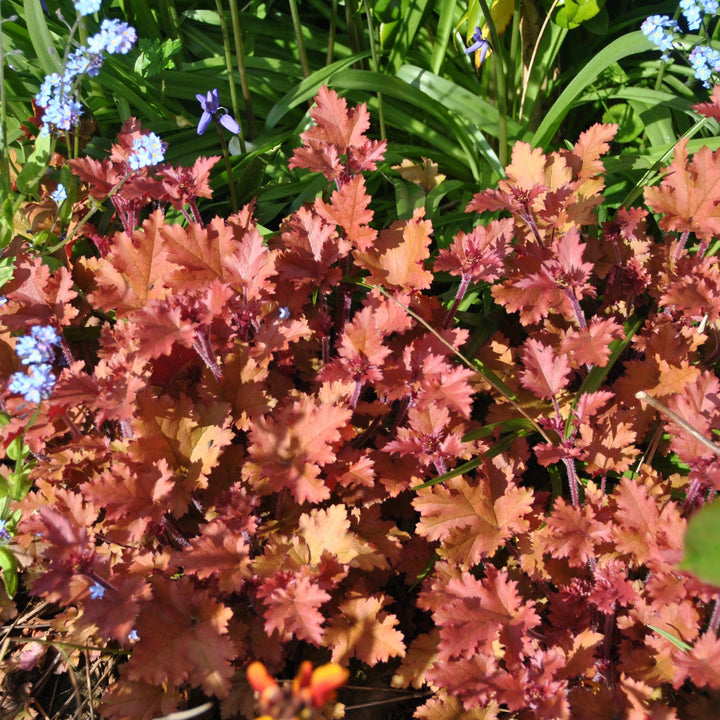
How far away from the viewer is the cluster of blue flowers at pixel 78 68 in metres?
2.17

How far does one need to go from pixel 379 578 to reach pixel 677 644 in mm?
840

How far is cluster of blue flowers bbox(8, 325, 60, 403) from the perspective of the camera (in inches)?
73.5

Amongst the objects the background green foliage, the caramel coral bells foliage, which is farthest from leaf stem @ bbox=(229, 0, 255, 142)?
the caramel coral bells foliage

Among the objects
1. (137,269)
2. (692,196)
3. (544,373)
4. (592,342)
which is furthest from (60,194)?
(692,196)

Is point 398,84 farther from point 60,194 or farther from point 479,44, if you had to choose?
point 60,194

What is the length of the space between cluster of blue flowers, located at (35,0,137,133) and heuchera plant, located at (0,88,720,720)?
0.18 meters

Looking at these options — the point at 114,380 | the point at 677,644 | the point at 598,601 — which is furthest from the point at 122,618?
the point at 677,644

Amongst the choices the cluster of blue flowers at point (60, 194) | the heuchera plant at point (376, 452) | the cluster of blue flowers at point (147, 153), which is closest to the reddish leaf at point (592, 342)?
the heuchera plant at point (376, 452)

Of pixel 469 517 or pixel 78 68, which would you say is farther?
pixel 78 68

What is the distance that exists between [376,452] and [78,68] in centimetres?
158

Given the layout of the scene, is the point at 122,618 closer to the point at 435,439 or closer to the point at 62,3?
the point at 435,439

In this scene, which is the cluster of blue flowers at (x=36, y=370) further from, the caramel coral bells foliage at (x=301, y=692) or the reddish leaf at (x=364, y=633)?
the caramel coral bells foliage at (x=301, y=692)

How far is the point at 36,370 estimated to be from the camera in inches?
74.5

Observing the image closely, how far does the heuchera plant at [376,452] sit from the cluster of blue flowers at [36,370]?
0.15 metres
